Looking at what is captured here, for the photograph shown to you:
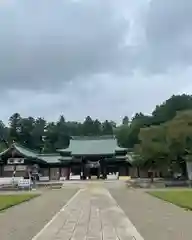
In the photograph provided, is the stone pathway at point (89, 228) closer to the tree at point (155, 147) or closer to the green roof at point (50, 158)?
the tree at point (155, 147)

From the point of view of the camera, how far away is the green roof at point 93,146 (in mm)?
71125

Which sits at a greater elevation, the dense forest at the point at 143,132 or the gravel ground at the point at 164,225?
the dense forest at the point at 143,132

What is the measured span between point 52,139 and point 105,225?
116 meters

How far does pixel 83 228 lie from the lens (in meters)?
12.7

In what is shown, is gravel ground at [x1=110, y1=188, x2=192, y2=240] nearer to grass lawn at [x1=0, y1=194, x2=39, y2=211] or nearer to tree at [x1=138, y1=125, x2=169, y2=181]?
grass lawn at [x1=0, y1=194, x2=39, y2=211]

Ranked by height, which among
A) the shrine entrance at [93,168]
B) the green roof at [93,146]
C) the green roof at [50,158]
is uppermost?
the green roof at [93,146]

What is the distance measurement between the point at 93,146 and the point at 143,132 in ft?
67.7

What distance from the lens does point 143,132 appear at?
2147 inches

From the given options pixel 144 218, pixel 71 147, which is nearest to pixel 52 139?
pixel 71 147

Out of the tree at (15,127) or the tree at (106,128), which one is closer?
the tree at (15,127)

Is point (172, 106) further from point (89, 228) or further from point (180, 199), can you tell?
point (89, 228)

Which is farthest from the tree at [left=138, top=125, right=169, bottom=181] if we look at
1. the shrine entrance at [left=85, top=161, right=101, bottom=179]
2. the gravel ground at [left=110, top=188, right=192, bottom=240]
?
the gravel ground at [left=110, top=188, right=192, bottom=240]

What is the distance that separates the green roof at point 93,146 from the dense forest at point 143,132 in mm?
4161

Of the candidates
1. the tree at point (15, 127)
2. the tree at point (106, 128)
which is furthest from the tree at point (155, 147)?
the tree at point (106, 128)
